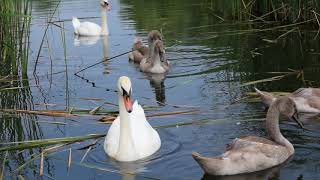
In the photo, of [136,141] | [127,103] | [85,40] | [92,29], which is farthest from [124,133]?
[92,29]

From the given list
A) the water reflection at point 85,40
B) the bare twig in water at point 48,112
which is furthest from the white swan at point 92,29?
the bare twig in water at point 48,112

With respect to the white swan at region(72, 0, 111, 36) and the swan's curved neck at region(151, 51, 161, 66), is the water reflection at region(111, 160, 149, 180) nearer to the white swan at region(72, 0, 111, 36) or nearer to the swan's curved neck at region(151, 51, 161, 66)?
the swan's curved neck at region(151, 51, 161, 66)

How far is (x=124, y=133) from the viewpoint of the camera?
775 centimetres

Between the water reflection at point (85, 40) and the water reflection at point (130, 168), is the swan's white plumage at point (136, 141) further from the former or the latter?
the water reflection at point (85, 40)

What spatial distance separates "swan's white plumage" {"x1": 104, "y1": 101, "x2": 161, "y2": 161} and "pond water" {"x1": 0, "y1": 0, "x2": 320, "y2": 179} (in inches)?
4.3

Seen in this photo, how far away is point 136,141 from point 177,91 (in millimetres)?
3581

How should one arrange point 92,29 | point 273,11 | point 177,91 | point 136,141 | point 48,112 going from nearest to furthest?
1. point 136,141
2. point 48,112
3. point 177,91
4. point 273,11
5. point 92,29

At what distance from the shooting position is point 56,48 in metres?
16.9

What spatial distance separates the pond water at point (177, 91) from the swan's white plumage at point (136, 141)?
0.11 meters

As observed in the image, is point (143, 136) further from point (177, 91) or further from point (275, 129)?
point (177, 91)

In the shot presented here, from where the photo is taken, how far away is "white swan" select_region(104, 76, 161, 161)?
763 cm

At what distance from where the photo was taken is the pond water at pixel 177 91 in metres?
7.62

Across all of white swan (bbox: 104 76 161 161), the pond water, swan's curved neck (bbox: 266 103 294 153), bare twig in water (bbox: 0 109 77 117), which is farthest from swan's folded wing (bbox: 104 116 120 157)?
swan's curved neck (bbox: 266 103 294 153)

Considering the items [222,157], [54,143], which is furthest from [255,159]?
[54,143]
